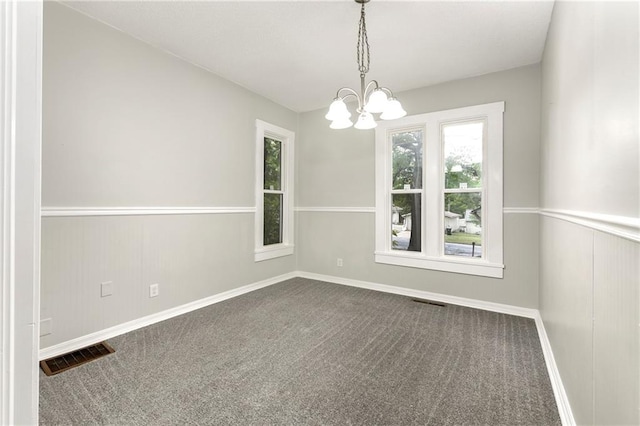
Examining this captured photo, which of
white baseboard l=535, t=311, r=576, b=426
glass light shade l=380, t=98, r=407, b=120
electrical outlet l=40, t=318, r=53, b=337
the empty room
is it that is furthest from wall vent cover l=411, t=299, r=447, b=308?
electrical outlet l=40, t=318, r=53, b=337

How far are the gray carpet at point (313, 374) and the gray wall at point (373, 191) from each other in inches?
20.2

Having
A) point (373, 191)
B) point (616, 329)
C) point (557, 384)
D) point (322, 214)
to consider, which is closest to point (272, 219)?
point (322, 214)

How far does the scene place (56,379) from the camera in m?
1.83

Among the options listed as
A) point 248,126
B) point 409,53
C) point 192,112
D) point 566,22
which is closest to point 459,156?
point 409,53

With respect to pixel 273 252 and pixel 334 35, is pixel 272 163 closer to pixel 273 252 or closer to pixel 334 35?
pixel 273 252

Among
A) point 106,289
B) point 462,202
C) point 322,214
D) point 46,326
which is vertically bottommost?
point 46,326

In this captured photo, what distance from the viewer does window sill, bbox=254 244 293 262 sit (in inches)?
152

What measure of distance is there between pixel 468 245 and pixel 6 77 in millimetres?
3671

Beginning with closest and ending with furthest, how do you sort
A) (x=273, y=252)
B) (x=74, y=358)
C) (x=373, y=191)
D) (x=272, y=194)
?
1. (x=74, y=358)
2. (x=373, y=191)
3. (x=273, y=252)
4. (x=272, y=194)

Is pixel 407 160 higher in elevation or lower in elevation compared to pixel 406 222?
higher

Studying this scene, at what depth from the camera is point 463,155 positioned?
11.0 feet

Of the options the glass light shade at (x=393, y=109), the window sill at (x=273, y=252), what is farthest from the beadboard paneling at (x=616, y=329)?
the window sill at (x=273, y=252)

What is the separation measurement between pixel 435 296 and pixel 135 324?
308 cm

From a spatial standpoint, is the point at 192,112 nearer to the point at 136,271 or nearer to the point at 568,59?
the point at 136,271
